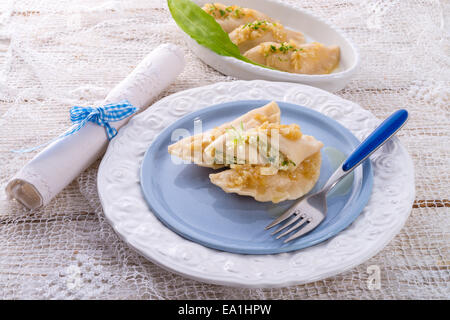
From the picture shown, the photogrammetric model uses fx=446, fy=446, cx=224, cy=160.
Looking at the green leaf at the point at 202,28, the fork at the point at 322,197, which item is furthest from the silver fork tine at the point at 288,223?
the green leaf at the point at 202,28

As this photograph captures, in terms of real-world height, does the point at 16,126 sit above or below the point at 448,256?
below

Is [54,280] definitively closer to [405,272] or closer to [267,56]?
[405,272]

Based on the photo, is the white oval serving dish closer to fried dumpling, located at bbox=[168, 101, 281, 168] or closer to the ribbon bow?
fried dumpling, located at bbox=[168, 101, 281, 168]

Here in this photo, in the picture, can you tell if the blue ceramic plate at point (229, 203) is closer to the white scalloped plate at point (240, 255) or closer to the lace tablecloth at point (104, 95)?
the white scalloped plate at point (240, 255)

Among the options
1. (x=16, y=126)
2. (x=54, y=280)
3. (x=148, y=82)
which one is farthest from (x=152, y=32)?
(x=54, y=280)

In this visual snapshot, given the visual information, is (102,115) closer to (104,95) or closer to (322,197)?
(104,95)

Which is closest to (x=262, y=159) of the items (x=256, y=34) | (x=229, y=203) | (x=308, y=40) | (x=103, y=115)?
(x=229, y=203)
